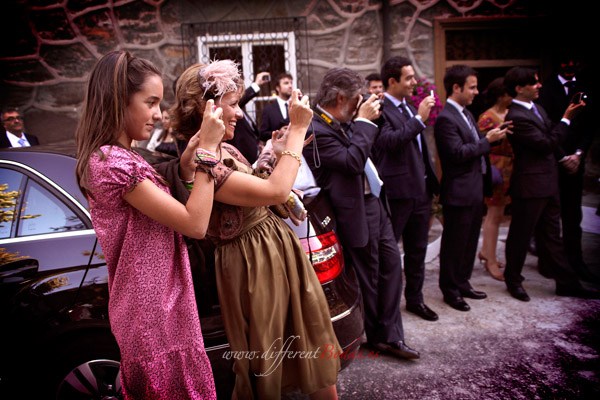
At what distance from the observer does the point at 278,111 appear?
6.38 metres

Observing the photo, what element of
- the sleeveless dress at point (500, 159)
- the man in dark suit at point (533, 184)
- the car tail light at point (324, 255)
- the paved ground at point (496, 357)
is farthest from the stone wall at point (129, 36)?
the car tail light at point (324, 255)

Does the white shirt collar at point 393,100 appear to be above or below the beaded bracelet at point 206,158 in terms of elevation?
above

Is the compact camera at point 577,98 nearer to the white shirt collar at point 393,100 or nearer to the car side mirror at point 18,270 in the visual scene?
the white shirt collar at point 393,100

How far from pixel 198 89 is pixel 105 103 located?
44 centimetres

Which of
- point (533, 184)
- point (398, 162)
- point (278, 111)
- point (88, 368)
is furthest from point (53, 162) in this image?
point (278, 111)

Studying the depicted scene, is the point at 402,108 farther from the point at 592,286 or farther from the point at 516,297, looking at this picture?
the point at 592,286

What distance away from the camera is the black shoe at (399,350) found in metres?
3.34

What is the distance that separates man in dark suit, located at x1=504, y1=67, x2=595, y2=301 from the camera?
4.27 meters

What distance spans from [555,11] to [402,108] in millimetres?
4831

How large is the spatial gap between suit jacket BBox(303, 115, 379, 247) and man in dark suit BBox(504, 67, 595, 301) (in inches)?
76.3

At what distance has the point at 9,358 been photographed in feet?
7.56

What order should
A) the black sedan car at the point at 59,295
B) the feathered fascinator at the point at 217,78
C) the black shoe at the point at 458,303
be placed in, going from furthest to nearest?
the black shoe at the point at 458,303, the black sedan car at the point at 59,295, the feathered fascinator at the point at 217,78

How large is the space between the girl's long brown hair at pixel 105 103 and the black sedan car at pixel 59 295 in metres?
0.77

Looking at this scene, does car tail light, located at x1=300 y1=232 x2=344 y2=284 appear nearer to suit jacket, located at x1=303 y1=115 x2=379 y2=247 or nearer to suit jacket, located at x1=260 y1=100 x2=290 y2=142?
suit jacket, located at x1=303 y1=115 x2=379 y2=247
